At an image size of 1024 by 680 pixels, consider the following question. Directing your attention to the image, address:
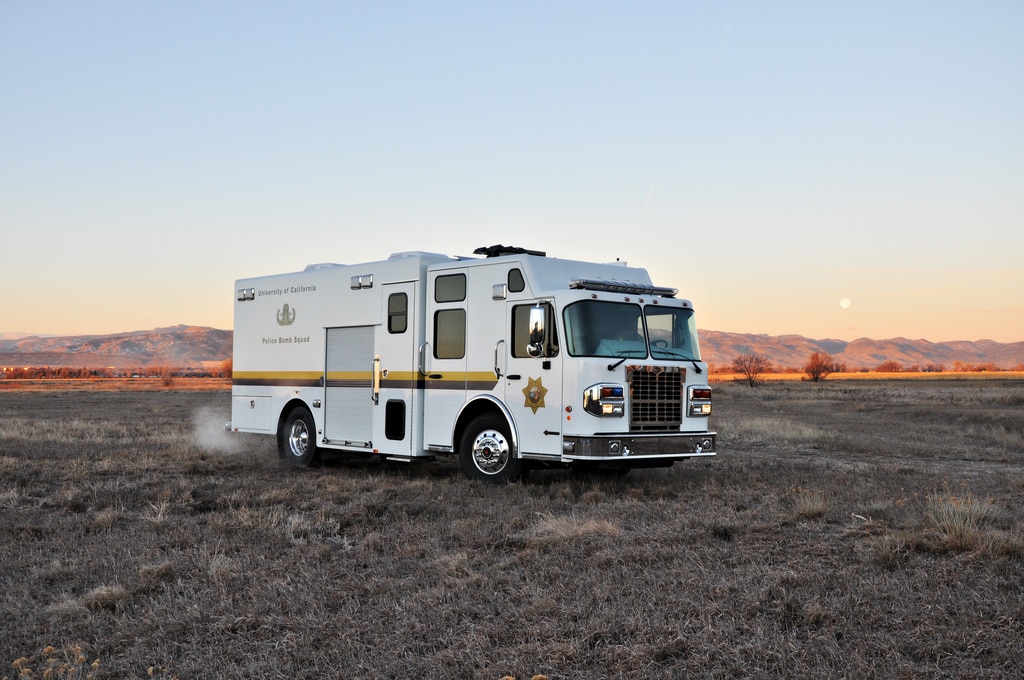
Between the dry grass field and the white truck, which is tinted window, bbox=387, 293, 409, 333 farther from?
the dry grass field

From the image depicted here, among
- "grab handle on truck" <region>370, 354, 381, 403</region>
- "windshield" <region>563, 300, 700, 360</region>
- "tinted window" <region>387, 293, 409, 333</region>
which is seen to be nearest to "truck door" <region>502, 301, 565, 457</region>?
"windshield" <region>563, 300, 700, 360</region>

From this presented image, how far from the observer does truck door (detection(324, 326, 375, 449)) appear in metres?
13.6

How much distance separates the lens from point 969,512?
7914 mm

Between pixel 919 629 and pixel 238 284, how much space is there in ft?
43.8

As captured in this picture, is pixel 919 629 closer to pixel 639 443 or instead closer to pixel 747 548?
pixel 747 548

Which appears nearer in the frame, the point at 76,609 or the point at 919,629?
the point at 919,629

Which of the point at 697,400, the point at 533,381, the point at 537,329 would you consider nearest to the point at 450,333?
the point at 533,381

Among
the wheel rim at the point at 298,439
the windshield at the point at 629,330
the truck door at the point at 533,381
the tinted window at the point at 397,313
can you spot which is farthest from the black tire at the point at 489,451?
the wheel rim at the point at 298,439

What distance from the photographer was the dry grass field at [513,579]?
5.05 meters

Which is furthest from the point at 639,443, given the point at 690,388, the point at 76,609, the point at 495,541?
the point at 76,609

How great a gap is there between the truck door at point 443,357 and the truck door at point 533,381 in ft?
2.82

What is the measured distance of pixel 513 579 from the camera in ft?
22.0

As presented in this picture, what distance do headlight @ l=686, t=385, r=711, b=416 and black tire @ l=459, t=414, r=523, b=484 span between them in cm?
240

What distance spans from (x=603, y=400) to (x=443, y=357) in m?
2.69
